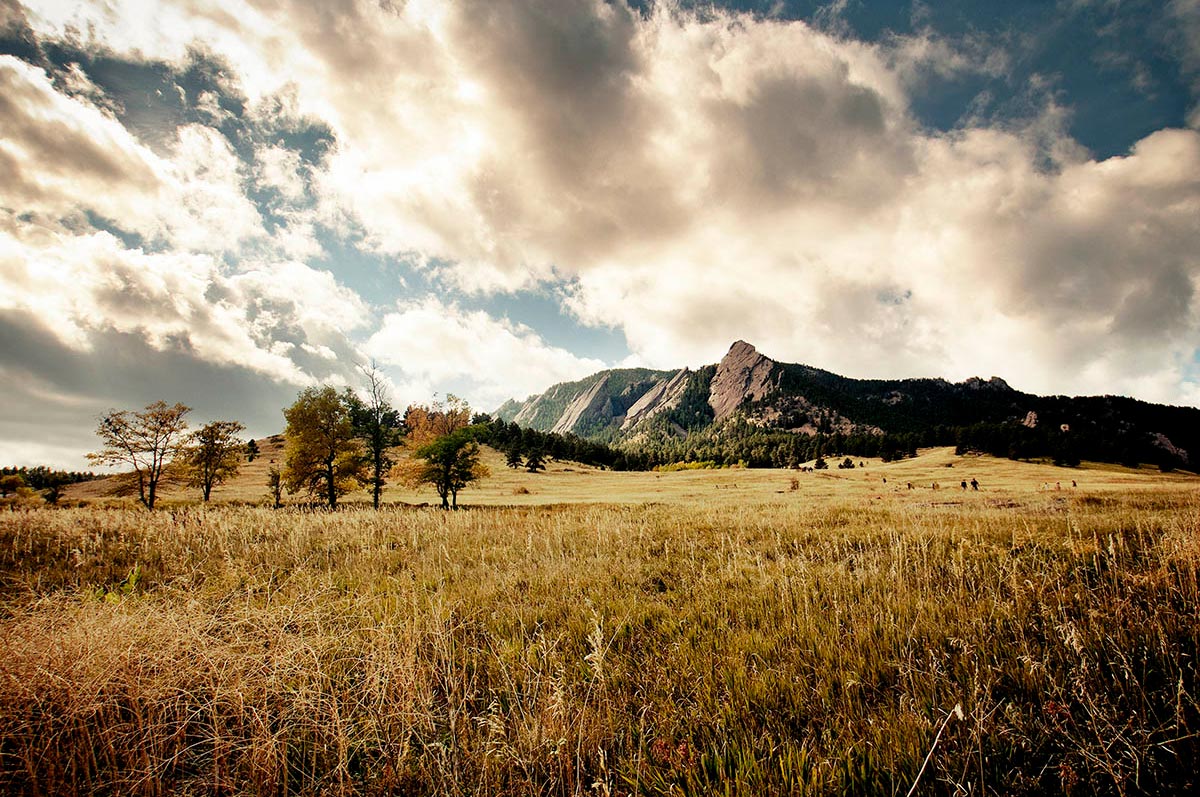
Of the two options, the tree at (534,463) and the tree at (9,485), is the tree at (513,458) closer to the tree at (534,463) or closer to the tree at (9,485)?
the tree at (534,463)

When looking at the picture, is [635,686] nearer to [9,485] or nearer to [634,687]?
[634,687]

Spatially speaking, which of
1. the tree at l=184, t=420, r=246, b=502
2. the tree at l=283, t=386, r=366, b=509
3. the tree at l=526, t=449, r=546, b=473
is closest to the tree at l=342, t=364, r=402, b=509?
the tree at l=283, t=386, r=366, b=509

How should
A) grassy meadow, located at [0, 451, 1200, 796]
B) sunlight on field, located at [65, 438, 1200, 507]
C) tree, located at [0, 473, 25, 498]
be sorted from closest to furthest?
grassy meadow, located at [0, 451, 1200, 796], sunlight on field, located at [65, 438, 1200, 507], tree, located at [0, 473, 25, 498]

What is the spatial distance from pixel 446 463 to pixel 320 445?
917 cm

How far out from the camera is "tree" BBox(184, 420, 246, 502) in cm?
4300

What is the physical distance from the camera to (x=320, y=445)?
3105 cm

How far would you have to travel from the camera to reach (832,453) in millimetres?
126875

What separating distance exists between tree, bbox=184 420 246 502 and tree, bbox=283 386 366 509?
19659 millimetres

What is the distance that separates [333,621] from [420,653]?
1.46m

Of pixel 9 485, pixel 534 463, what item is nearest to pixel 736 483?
pixel 534 463

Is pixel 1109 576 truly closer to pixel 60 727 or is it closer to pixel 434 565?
pixel 434 565

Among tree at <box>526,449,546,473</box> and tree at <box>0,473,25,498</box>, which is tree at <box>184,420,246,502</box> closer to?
tree at <box>0,473,25,498</box>

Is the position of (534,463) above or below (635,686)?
below

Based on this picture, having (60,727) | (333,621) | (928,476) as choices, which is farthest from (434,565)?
(928,476)
